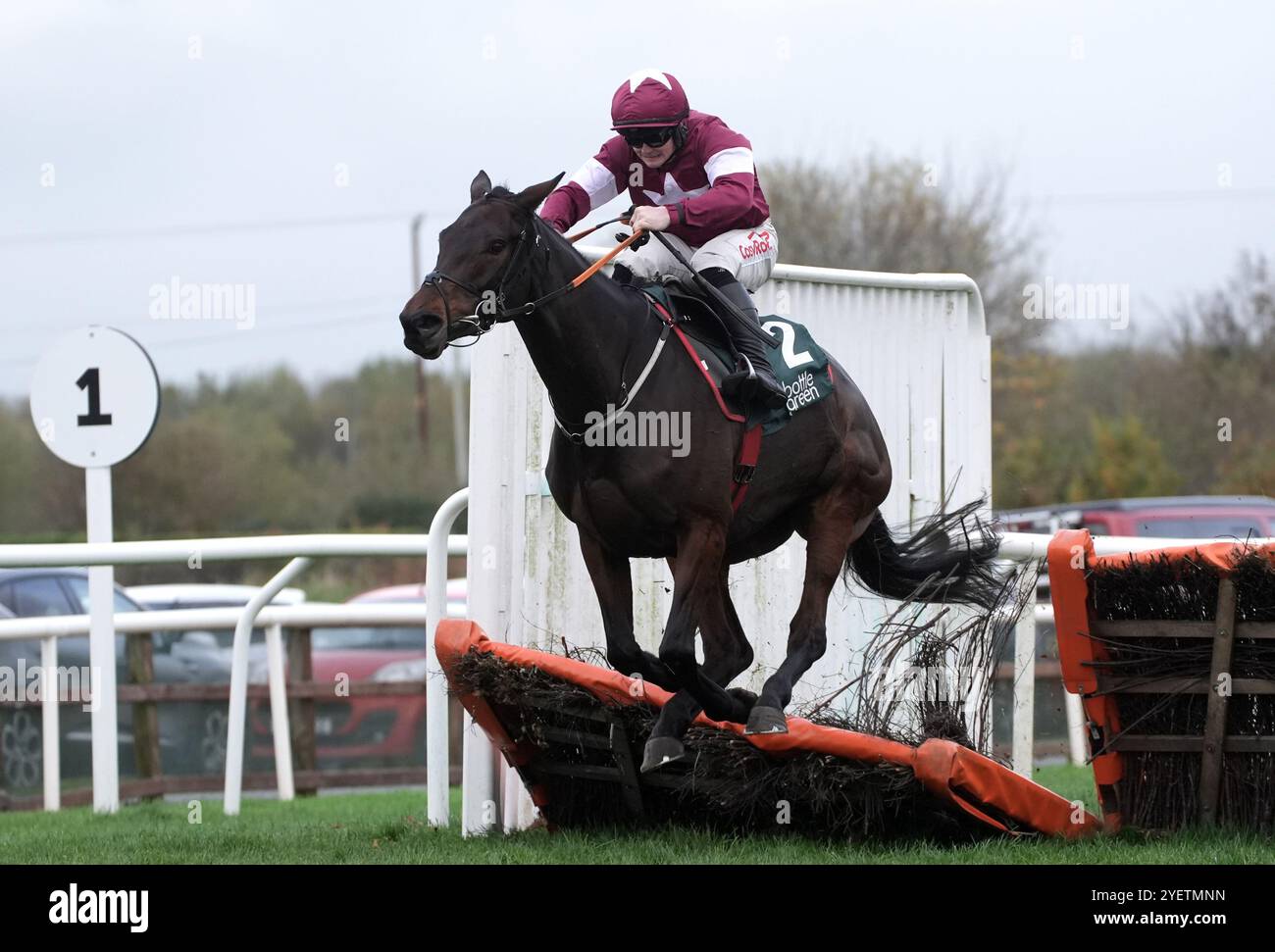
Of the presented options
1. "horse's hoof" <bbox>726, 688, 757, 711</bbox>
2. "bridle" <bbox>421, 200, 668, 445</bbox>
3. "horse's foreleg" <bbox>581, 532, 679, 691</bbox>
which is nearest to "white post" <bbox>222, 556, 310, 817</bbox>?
"horse's foreleg" <bbox>581, 532, 679, 691</bbox>

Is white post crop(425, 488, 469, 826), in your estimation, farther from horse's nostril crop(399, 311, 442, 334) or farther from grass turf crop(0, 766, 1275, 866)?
horse's nostril crop(399, 311, 442, 334)

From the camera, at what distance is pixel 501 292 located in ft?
16.8

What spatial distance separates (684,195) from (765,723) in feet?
6.14

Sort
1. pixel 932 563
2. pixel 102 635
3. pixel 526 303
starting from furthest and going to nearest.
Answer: pixel 102 635 → pixel 932 563 → pixel 526 303

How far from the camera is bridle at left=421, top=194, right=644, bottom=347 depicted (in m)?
4.93

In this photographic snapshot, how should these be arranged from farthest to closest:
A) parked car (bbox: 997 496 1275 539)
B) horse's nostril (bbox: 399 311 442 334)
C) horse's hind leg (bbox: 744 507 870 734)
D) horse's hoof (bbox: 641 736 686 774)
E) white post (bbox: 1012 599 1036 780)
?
1. parked car (bbox: 997 496 1275 539)
2. white post (bbox: 1012 599 1036 780)
3. horse's hind leg (bbox: 744 507 870 734)
4. horse's hoof (bbox: 641 736 686 774)
5. horse's nostril (bbox: 399 311 442 334)

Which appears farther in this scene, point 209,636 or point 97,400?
point 209,636

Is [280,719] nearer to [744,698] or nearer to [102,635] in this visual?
[102,635]

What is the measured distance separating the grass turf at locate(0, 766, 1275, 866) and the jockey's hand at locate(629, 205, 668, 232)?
200cm

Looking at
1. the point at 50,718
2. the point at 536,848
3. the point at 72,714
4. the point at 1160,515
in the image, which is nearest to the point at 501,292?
the point at 536,848

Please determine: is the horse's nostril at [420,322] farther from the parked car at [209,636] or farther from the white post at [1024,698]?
the parked car at [209,636]

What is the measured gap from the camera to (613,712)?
567 cm
